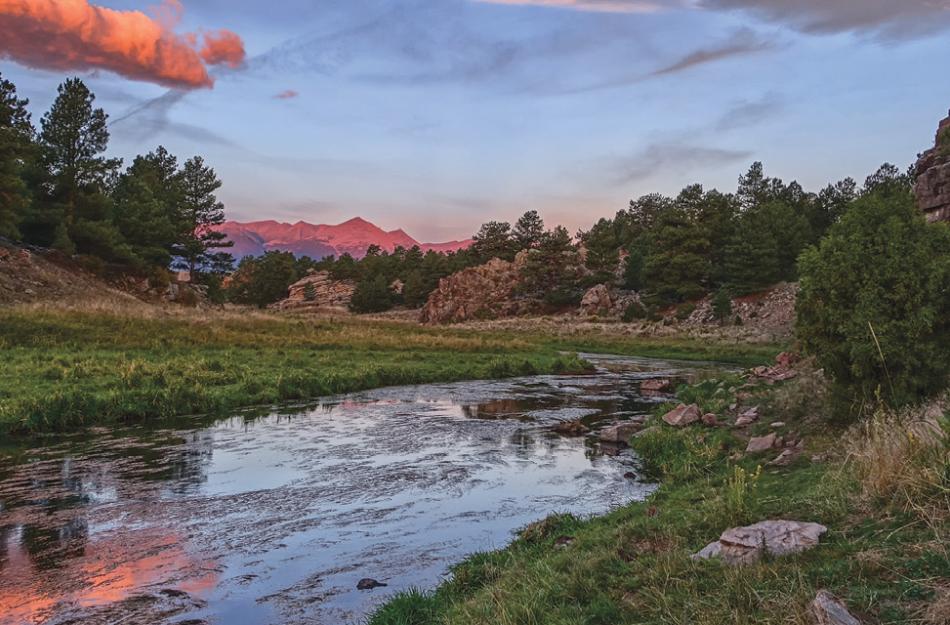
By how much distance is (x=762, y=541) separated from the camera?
19.8ft

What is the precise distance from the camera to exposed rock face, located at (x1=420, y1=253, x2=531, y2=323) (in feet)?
347

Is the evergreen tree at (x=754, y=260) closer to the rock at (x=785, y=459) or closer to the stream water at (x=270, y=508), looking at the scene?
the stream water at (x=270, y=508)

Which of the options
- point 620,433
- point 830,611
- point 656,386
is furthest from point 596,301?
point 830,611

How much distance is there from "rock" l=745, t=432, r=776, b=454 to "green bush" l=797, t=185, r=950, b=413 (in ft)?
5.06

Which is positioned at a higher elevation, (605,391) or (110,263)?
(110,263)

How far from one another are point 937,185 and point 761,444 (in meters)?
17.4

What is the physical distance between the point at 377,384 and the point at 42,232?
49.4m

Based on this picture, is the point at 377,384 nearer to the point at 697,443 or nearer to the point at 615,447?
the point at 615,447

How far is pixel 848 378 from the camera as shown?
11656mm

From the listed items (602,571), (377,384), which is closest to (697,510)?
(602,571)

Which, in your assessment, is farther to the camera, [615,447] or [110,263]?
[110,263]

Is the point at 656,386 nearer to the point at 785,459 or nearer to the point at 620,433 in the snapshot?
the point at 620,433

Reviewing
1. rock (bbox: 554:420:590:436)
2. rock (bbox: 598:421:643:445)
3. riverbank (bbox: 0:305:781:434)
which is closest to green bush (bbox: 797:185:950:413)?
rock (bbox: 598:421:643:445)

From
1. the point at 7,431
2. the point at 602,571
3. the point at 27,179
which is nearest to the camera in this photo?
the point at 602,571
